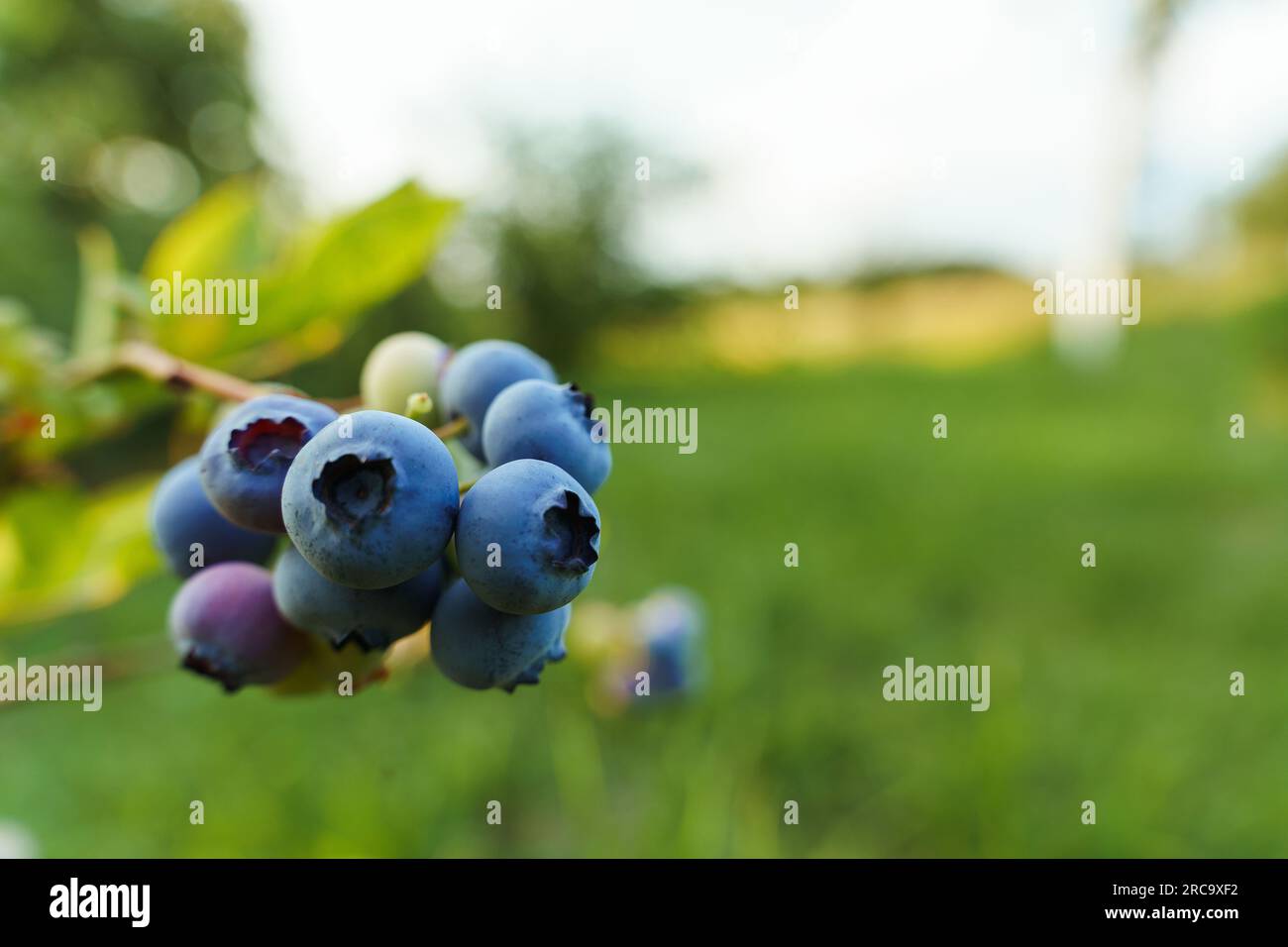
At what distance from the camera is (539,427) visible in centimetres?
32

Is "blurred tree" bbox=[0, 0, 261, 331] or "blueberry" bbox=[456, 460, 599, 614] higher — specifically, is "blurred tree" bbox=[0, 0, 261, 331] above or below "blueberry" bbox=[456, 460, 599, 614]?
above

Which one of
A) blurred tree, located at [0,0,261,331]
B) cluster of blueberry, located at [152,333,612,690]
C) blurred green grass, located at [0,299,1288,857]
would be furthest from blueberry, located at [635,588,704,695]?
blurred tree, located at [0,0,261,331]

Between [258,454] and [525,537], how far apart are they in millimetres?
107

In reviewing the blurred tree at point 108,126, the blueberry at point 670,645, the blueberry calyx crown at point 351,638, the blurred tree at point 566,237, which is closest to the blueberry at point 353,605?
the blueberry calyx crown at point 351,638

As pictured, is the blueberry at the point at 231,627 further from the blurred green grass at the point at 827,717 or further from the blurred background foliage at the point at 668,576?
the blurred green grass at the point at 827,717

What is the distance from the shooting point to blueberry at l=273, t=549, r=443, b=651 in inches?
12.4

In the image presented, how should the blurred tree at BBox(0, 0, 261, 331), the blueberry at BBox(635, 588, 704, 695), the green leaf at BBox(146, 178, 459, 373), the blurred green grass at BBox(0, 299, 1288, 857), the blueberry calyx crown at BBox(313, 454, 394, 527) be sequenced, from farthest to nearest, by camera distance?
the blurred tree at BBox(0, 0, 261, 331)
the blurred green grass at BBox(0, 299, 1288, 857)
the blueberry at BBox(635, 588, 704, 695)
the green leaf at BBox(146, 178, 459, 373)
the blueberry calyx crown at BBox(313, 454, 394, 527)

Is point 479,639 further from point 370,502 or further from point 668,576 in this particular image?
point 668,576

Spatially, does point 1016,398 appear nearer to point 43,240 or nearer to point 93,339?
point 43,240

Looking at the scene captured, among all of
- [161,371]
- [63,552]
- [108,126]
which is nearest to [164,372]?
[161,371]

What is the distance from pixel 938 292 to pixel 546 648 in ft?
25.7

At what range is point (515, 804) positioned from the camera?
1.61m

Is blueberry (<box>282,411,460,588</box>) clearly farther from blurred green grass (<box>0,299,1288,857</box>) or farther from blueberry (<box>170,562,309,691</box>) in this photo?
blurred green grass (<box>0,299,1288,857</box>)

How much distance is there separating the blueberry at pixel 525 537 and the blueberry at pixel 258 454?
7 cm
